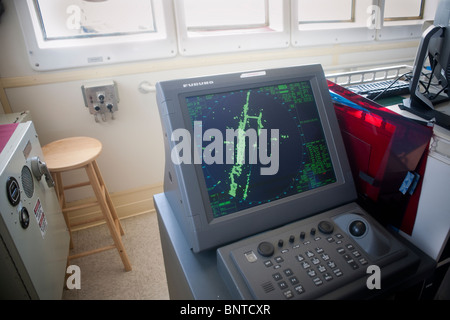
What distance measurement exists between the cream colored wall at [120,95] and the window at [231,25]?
0.24ft

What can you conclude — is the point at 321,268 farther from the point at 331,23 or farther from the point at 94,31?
the point at 331,23

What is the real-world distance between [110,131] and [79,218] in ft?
2.24

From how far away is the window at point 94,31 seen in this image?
1.79 metres

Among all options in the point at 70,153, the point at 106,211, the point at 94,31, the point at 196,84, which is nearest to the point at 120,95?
the point at 94,31

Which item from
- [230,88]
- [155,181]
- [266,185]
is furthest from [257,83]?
[155,181]

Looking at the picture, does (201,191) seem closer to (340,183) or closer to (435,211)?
(340,183)

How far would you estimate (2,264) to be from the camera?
1.02m

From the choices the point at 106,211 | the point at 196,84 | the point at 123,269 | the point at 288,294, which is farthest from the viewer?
the point at 123,269

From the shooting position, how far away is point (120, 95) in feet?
6.65

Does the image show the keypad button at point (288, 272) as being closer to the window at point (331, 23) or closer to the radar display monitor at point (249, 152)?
the radar display monitor at point (249, 152)

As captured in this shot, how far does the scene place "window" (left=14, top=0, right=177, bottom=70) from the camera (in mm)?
1786

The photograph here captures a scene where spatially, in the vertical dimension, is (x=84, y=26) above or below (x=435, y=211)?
above

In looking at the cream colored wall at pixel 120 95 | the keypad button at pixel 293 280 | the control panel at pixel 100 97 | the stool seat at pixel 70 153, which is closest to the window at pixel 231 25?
the cream colored wall at pixel 120 95

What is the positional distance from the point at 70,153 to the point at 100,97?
0.45 meters
